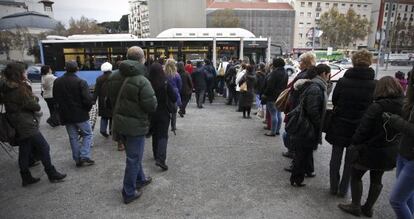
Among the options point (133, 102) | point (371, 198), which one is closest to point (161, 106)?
point (133, 102)

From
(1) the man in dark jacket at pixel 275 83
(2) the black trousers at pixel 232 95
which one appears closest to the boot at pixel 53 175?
(1) the man in dark jacket at pixel 275 83

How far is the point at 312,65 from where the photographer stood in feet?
14.9

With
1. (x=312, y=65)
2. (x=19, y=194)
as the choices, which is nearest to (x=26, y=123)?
(x=19, y=194)

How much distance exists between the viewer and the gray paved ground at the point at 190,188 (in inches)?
148

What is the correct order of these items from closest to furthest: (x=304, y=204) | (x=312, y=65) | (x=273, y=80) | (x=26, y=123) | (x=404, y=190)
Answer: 1. (x=404, y=190)
2. (x=304, y=204)
3. (x=26, y=123)
4. (x=312, y=65)
5. (x=273, y=80)

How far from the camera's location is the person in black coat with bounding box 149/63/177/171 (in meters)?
4.55

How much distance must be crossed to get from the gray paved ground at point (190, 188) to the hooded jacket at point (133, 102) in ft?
3.50

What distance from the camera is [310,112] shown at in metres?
3.93

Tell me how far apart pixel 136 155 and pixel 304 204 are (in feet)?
→ 7.57

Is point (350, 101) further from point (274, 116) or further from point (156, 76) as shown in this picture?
point (274, 116)

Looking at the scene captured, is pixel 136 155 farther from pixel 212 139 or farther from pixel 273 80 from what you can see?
pixel 273 80

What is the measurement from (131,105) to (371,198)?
3120 mm

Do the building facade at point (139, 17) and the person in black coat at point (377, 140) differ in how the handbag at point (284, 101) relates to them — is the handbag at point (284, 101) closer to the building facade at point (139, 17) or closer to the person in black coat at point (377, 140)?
the person in black coat at point (377, 140)

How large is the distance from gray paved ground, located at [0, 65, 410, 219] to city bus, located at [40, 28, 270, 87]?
9532 mm
